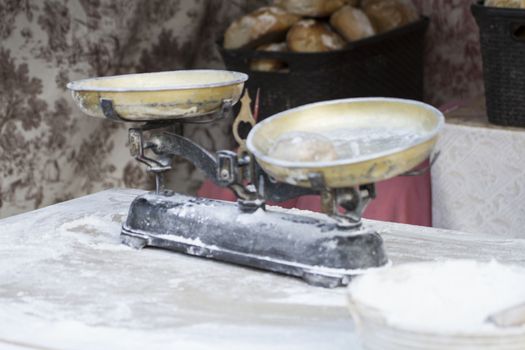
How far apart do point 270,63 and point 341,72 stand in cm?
20

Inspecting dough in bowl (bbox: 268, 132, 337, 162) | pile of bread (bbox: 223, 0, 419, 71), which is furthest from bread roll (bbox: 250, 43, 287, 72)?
dough in bowl (bbox: 268, 132, 337, 162)

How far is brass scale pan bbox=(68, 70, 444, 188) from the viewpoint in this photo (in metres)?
1.28

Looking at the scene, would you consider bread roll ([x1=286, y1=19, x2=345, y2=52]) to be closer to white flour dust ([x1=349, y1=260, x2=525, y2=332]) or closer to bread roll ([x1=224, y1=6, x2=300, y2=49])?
bread roll ([x1=224, y1=6, x2=300, y2=49])

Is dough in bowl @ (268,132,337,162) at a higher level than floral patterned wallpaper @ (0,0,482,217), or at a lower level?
higher

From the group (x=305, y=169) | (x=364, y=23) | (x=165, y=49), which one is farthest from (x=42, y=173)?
(x=305, y=169)

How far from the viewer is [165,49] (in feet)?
9.77

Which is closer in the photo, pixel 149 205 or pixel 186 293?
pixel 186 293

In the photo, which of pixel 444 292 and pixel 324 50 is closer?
pixel 444 292

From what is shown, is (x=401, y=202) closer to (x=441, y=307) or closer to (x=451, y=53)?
(x=451, y=53)

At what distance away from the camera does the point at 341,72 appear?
2.65 meters

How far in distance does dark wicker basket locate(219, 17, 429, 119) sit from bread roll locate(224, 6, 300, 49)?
0.05m

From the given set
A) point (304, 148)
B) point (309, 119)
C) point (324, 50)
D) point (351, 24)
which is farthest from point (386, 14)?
point (304, 148)

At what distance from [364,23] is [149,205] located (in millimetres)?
1250

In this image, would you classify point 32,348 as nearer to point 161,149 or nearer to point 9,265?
point 9,265
